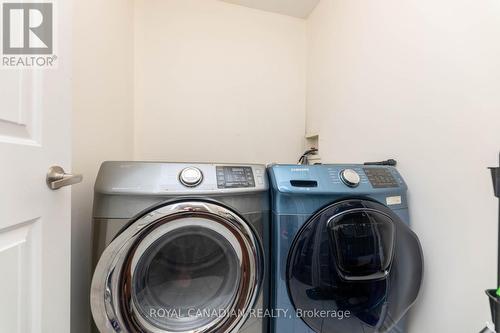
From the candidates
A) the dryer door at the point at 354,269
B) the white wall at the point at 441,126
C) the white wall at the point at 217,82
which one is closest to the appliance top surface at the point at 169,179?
the dryer door at the point at 354,269

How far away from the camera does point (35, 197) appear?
0.53 meters

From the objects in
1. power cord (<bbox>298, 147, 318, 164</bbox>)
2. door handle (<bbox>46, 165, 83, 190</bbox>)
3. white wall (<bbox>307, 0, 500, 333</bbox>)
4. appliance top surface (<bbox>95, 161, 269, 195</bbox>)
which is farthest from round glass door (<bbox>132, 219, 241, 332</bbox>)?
power cord (<bbox>298, 147, 318, 164</bbox>)

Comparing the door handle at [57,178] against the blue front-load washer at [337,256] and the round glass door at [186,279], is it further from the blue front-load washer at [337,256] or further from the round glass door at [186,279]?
the blue front-load washer at [337,256]

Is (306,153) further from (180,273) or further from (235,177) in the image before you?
(180,273)

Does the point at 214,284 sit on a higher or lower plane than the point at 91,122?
lower

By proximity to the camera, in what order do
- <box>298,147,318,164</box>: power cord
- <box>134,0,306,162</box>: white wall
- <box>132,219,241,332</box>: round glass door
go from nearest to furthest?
<box>132,219,241,332</box>: round glass door, <box>134,0,306,162</box>: white wall, <box>298,147,318,164</box>: power cord

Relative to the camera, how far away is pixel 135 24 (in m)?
1.55

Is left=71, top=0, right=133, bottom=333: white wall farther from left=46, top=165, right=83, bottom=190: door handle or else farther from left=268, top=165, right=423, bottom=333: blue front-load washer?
left=268, top=165, right=423, bottom=333: blue front-load washer

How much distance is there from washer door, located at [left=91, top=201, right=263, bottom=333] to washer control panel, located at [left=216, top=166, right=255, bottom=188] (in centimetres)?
10

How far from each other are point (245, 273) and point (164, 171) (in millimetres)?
479

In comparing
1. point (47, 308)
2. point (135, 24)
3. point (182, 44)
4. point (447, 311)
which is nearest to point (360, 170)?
point (447, 311)

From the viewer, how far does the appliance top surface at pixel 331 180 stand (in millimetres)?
845

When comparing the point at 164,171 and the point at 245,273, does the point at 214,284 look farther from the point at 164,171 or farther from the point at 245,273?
the point at 164,171

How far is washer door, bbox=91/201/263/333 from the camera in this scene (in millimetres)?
713
